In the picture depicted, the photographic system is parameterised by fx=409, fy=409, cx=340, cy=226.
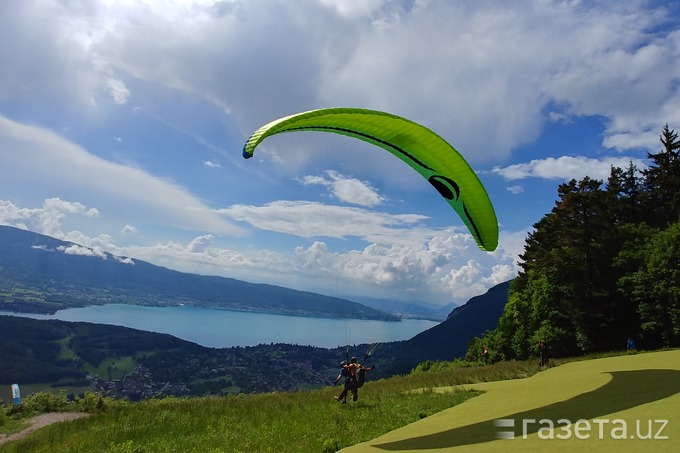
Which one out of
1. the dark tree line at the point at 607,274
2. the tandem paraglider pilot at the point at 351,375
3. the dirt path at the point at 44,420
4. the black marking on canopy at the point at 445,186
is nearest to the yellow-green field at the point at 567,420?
the tandem paraglider pilot at the point at 351,375

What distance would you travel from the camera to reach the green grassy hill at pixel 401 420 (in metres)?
6.48

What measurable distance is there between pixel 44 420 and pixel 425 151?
532 inches

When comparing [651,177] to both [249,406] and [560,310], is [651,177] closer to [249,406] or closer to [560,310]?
[560,310]

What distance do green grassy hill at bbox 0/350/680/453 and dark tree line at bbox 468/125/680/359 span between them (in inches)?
496

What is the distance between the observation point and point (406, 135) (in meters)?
11.1

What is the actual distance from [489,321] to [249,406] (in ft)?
617

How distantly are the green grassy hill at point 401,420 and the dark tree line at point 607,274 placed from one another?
12591 millimetres

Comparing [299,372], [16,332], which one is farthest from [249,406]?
[16,332]

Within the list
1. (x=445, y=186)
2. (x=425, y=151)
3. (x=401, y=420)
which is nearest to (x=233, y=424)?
(x=401, y=420)

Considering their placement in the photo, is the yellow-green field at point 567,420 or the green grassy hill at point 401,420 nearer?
the yellow-green field at point 567,420

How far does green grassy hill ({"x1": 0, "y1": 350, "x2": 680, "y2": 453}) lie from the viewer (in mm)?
6484

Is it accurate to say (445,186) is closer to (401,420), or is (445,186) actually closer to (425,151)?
(425,151)

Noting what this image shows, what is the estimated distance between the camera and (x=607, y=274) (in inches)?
1115

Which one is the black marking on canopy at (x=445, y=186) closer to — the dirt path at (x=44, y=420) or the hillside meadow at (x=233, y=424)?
the hillside meadow at (x=233, y=424)
